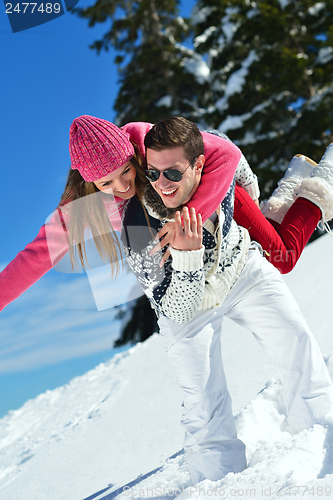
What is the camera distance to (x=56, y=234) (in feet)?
5.03

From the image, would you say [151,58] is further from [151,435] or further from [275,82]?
[151,435]

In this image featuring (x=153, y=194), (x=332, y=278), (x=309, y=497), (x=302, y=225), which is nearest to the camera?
(x=309, y=497)

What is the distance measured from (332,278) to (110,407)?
93.9 inches

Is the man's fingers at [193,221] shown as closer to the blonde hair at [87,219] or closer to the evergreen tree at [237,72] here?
the blonde hair at [87,219]

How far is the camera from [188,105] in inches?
388

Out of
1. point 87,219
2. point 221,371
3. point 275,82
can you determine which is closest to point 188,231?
point 87,219

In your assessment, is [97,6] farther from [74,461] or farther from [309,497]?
[309,497]

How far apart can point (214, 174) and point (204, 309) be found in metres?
0.56

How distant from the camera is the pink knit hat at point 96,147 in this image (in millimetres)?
1476

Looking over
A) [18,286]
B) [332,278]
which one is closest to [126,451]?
[18,286]

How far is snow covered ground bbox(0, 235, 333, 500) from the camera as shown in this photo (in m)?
1.24

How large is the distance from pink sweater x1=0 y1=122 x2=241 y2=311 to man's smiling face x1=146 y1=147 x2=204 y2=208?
0.16 feet

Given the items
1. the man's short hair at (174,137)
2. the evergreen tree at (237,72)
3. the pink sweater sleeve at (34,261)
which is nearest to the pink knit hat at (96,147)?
the man's short hair at (174,137)

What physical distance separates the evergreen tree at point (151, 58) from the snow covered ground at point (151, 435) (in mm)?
6974
